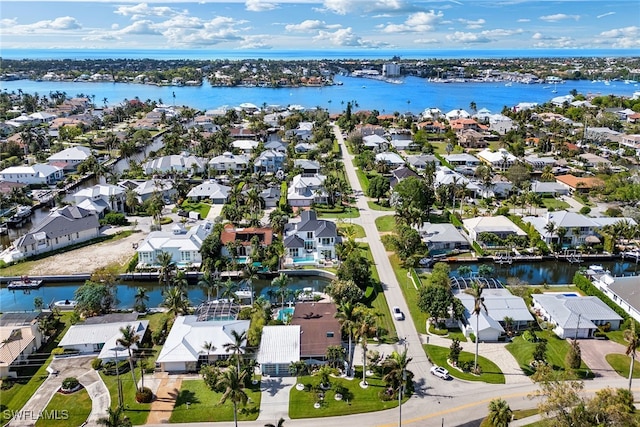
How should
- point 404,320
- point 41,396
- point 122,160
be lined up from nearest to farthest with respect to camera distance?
point 41,396 → point 404,320 → point 122,160

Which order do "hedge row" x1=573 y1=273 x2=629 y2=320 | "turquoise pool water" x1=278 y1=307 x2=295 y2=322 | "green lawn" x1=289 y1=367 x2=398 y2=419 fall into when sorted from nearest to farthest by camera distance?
"green lawn" x1=289 y1=367 x2=398 y2=419 < "turquoise pool water" x1=278 y1=307 x2=295 y2=322 < "hedge row" x1=573 y1=273 x2=629 y2=320

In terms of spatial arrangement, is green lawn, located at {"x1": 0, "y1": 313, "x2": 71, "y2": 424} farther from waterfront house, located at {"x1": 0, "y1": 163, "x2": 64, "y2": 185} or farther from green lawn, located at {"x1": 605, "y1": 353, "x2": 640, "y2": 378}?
waterfront house, located at {"x1": 0, "y1": 163, "x2": 64, "y2": 185}

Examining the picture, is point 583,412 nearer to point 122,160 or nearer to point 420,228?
point 420,228

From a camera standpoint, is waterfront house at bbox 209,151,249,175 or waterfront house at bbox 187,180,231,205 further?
waterfront house at bbox 209,151,249,175

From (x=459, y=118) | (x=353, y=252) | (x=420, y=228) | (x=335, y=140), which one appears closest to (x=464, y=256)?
(x=420, y=228)

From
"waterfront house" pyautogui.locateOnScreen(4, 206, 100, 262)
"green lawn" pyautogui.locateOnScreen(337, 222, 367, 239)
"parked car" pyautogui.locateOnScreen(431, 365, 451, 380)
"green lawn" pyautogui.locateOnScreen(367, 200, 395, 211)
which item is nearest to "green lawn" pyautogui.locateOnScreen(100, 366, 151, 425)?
"parked car" pyautogui.locateOnScreen(431, 365, 451, 380)

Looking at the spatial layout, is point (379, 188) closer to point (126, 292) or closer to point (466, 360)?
point (126, 292)
